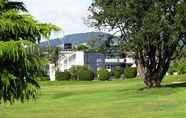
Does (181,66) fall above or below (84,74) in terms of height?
above

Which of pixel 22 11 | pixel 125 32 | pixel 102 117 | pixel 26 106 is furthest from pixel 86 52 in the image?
pixel 22 11

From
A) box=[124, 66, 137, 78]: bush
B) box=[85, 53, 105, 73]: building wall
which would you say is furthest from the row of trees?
box=[85, 53, 105, 73]: building wall

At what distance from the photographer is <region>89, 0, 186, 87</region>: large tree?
44.8 m

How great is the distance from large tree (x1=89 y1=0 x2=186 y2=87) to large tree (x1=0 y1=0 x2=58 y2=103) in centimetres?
3839

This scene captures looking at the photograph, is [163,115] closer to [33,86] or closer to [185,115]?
[185,115]

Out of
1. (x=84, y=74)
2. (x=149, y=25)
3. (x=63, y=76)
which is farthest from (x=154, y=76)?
(x=63, y=76)

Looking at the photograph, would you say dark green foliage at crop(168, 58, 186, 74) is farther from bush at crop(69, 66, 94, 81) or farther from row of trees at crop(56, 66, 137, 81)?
bush at crop(69, 66, 94, 81)

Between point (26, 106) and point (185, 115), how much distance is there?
472 inches

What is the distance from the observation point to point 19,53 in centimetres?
587

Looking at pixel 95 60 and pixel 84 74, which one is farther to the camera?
pixel 95 60

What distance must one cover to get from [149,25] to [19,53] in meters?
38.8

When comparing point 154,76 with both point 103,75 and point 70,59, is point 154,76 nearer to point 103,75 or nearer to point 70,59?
point 103,75

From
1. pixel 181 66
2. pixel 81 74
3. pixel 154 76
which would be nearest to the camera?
pixel 154 76

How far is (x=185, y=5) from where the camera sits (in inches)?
1780
